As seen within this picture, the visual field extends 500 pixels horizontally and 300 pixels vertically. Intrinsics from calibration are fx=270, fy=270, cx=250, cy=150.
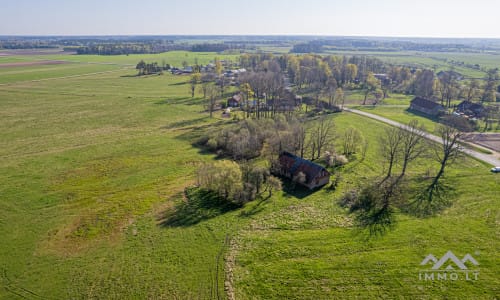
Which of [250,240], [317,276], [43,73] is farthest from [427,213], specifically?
[43,73]

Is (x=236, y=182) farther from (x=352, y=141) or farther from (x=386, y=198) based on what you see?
(x=352, y=141)

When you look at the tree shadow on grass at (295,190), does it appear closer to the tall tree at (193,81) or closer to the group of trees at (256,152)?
the group of trees at (256,152)

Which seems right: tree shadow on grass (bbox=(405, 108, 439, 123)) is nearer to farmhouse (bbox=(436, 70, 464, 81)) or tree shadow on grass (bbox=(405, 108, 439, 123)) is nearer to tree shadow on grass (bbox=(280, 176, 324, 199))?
farmhouse (bbox=(436, 70, 464, 81))

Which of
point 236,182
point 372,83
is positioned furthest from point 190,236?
point 372,83

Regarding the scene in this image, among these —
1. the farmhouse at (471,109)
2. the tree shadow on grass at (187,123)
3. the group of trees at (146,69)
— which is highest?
the group of trees at (146,69)

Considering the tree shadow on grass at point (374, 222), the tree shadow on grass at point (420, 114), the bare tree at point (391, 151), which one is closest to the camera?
the tree shadow on grass at point (374, 222)

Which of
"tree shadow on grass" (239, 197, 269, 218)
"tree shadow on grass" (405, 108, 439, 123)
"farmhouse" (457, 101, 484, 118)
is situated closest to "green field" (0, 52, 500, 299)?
"tree shadow on grass" (239, 197, 269, 218)

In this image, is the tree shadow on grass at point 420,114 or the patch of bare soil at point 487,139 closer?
the patch of bare soil at point 487,139

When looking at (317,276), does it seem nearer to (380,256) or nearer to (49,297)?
(380,256)

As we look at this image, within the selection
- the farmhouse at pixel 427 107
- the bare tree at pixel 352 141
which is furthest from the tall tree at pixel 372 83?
the bare tree at pixel 352 141
